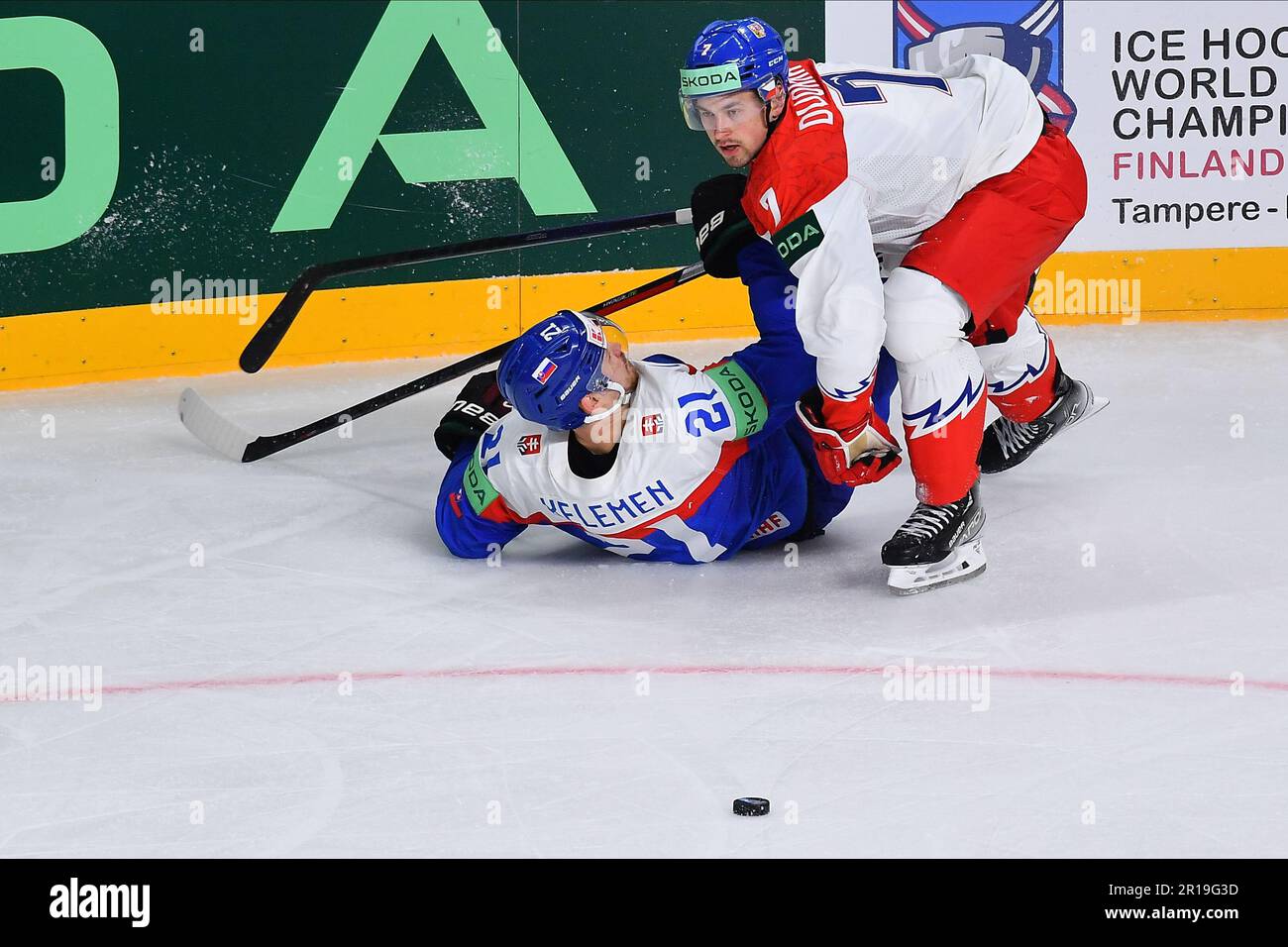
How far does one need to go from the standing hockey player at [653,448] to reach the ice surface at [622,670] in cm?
11

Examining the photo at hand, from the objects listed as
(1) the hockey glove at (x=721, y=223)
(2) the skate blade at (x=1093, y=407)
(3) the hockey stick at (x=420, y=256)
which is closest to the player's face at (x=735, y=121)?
(1) the hockey glove at (x=721, y=223)

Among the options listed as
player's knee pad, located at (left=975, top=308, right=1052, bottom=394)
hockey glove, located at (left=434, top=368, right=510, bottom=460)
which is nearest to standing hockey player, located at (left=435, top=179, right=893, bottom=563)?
hockey glove, located at (left=434, top=368, right=510, bottom=460)

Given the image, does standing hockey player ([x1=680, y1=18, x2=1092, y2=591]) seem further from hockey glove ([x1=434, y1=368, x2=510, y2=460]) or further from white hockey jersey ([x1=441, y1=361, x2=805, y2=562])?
hockey glove ([x1=434, y1=368, x2=510, y2=460])

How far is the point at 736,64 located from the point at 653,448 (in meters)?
0.76

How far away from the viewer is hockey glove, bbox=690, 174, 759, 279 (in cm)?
411

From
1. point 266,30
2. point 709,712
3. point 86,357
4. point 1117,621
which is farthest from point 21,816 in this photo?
point 266,30

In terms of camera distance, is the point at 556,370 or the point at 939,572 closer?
the point at 556,370

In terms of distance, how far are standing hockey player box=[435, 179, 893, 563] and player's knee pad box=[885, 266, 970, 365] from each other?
0.66ft

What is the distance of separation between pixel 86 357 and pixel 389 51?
1338 mm

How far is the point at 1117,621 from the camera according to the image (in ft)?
12.0

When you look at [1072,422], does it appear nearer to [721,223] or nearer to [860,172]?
[721,223]

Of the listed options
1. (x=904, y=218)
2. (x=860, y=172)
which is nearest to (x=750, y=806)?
(x=860, y=172)

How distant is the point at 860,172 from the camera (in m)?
3.76

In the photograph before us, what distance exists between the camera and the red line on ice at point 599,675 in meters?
3.36
